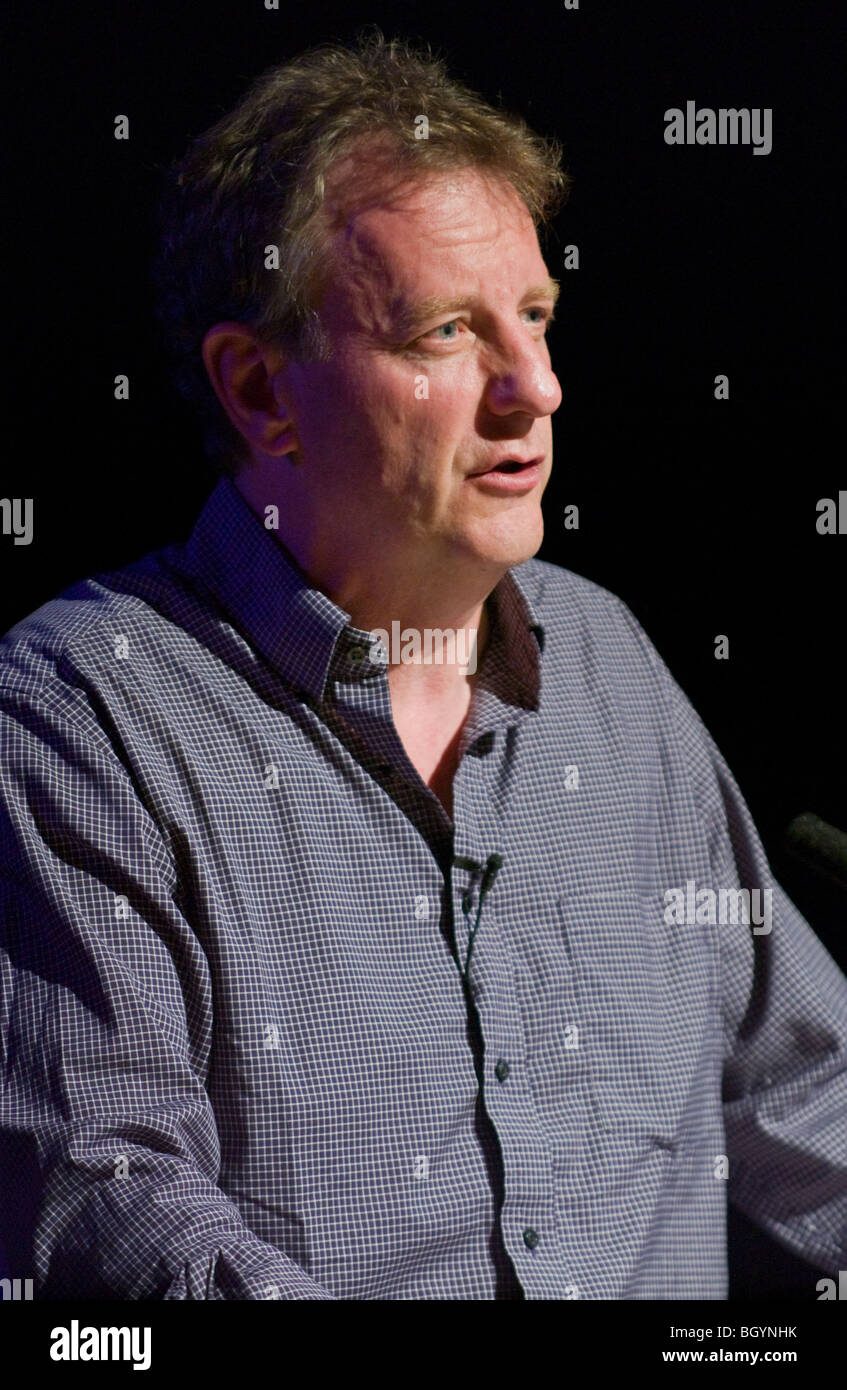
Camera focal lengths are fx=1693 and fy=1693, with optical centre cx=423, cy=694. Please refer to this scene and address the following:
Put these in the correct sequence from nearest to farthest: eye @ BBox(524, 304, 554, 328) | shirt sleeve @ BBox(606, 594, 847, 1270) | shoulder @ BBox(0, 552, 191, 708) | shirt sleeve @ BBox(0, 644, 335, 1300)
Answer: shirt sleeve @ BBox(0, 644, 335, 1300) → shoulder @ BBox(0, 552, 191, 708) → eye @ BBox(524, 304, 554, 328) → shirt sleeve @ BBox(606, 594, 847, 1270)

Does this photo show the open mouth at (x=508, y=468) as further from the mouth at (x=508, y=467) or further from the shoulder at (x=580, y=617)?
the shoulder at (x=580, y=617)

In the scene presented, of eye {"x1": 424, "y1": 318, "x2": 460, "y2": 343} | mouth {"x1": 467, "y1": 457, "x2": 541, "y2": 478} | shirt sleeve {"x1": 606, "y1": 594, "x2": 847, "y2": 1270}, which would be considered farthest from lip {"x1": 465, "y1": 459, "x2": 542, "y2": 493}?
shirt sleeve {"x1": 606, "y1": 594, "x2": 847, "y2": 1270}

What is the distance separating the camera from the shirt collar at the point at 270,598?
5.97ft

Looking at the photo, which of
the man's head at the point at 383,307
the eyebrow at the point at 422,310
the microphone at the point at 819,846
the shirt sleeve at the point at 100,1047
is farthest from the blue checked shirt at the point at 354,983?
the microphone at the point at 819,846

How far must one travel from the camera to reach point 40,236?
2049 millimetres

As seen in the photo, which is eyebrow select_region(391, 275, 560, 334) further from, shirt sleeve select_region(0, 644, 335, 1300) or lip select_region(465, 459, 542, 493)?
shirt sleeve select_region(0, 644, 335, 1300)

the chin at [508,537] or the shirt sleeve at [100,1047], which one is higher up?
the chin at [508,537]

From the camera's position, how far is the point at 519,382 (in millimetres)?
1794

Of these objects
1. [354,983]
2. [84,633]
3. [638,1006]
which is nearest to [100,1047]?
[354,983]

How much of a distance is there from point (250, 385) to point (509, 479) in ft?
1.07

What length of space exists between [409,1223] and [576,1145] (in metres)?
0.23

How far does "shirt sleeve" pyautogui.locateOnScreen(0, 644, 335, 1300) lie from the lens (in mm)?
1521

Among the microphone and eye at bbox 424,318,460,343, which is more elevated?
eye at bbox 424,318,460,343

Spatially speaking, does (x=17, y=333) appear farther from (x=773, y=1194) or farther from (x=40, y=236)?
(x=773, y=1194)
